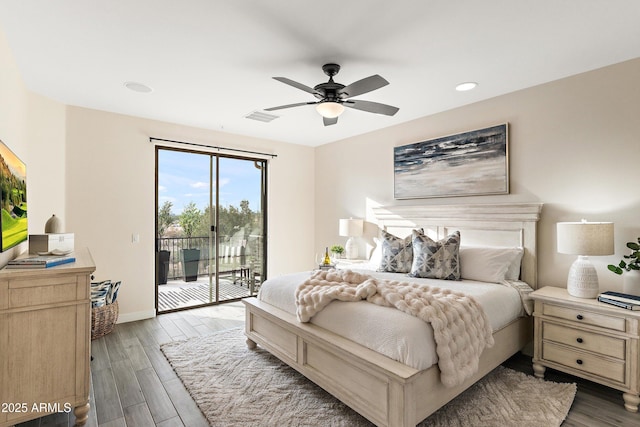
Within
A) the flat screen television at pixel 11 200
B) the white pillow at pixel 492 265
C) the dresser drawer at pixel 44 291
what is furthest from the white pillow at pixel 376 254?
the flat screen television at pixel 11 200

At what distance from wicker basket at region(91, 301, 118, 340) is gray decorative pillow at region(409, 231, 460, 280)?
10.9 ft

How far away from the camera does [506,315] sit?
271 centimetres

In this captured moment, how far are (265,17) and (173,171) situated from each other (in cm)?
308

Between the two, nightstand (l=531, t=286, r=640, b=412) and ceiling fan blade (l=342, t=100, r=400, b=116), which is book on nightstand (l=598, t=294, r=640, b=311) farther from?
ceiling fan blade (l=342, t=100, r=400, b=116)

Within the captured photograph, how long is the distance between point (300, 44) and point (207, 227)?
3.23m

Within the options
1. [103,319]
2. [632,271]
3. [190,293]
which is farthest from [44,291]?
[632,271]

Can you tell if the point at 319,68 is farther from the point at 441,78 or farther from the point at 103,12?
the point at 103,12

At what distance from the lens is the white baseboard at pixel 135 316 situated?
13.4 ft

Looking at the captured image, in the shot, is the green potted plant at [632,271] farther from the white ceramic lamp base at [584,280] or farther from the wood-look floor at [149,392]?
the wood-look floor at [149,392]

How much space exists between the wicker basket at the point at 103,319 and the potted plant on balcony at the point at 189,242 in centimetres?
108

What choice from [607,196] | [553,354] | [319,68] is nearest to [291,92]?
[319,68]

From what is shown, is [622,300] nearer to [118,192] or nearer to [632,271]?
[632,271]

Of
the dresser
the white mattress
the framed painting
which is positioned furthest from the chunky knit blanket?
the framed painting

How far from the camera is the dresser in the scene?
191 cm
